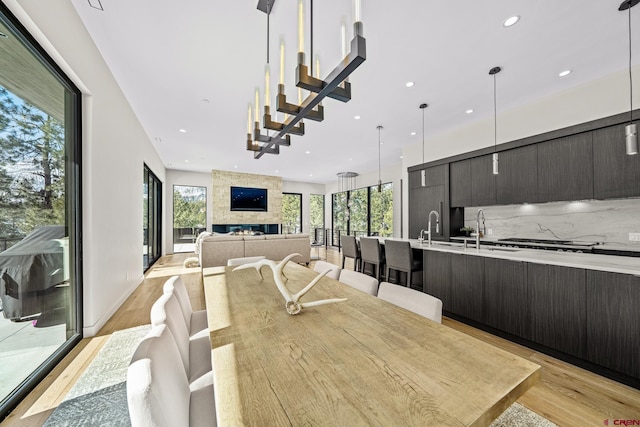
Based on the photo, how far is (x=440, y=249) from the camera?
122 inches

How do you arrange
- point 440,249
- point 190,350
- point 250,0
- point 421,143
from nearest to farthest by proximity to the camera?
1. point 190,350
2. point 250,0
3. point 440,249
4. point 421,143

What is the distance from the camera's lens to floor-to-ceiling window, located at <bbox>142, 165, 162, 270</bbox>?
556 cm

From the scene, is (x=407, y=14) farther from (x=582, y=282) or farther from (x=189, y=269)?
(x=189, y=269)

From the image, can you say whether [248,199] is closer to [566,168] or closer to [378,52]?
[378,52]

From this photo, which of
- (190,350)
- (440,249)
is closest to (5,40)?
(190,350)

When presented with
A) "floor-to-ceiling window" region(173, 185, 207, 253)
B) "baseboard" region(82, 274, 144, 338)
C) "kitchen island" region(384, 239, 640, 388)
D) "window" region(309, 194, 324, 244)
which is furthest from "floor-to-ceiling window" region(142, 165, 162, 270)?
"kitchen island" region(384, 239, 640, 388)

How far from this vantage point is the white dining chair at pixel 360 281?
70.1 inches

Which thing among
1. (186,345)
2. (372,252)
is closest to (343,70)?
(186,345)

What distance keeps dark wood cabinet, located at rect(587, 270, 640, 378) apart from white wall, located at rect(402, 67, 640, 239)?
2247 millimetres

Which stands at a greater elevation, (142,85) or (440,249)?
(142,85)

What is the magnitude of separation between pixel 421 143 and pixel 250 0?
171 inches

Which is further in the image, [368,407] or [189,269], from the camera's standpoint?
[189,269]

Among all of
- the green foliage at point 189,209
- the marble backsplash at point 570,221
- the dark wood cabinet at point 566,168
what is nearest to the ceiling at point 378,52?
the dark wood cabinet at point 566,168

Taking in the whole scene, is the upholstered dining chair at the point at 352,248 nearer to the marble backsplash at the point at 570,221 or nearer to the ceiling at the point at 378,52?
the ceiling at the point at 378,52
